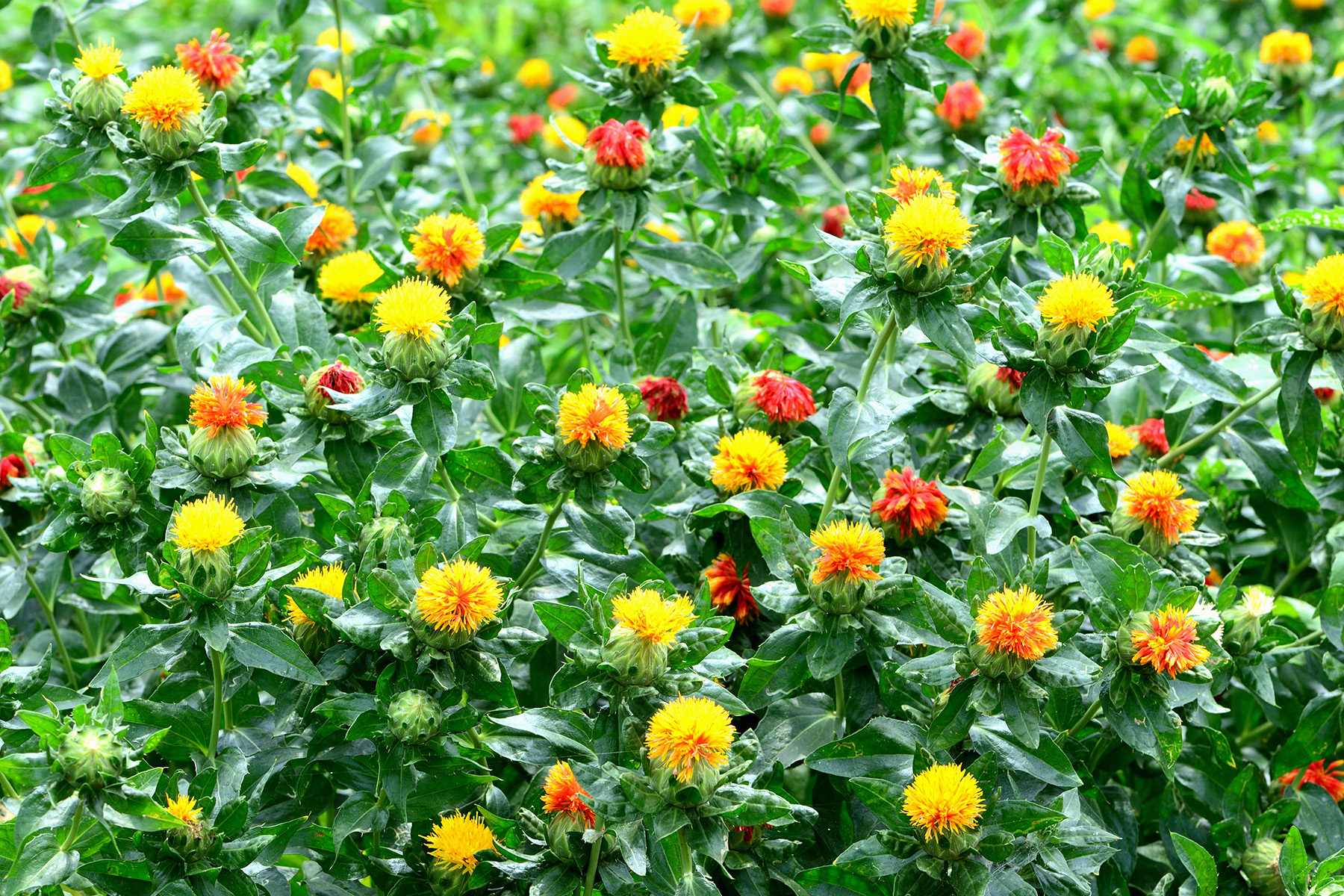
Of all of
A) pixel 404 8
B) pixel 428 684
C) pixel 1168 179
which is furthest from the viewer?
pixel 404 8

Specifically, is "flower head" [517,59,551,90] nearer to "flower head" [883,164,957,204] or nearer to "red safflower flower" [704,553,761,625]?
"flower head" [883,164,957,204]

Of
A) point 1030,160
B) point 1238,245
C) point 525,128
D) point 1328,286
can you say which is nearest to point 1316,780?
point 1328,286

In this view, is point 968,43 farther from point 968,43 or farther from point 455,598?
point 455,598

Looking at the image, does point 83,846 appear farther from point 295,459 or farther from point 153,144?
point 153,144

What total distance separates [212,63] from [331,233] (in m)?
0.45

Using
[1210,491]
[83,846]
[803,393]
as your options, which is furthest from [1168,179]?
[83,846]

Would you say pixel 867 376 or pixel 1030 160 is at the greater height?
pixel 1030 160

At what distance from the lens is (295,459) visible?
2.21m

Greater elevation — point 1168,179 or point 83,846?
point 1168,179

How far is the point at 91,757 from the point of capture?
166 cm

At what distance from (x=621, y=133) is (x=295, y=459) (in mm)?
904

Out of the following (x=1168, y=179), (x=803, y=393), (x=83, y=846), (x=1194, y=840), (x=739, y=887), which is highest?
(x=1168, y=179)

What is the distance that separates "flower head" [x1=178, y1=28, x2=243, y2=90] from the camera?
2670mm

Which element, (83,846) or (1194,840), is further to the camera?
(1194,840)
